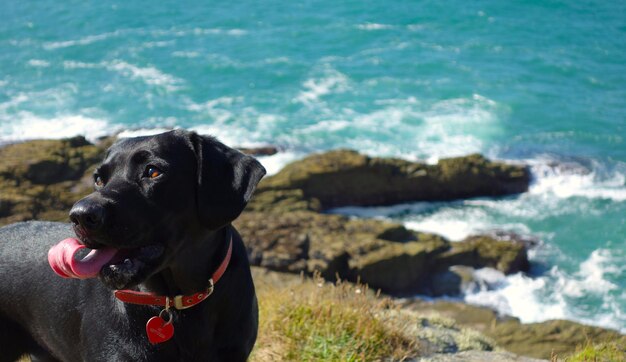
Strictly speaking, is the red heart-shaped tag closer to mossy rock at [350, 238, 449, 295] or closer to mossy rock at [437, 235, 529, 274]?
mossy rock at [350, 238, 449, 295]

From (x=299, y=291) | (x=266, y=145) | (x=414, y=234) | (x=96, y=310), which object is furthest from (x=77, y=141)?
(x=96, y=310)

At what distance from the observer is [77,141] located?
18094 millimetres

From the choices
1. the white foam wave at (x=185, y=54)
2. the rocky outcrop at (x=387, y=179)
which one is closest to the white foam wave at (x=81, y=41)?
the white foam wave at (x=185, y=54)

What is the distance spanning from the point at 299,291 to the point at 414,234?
9345 mm

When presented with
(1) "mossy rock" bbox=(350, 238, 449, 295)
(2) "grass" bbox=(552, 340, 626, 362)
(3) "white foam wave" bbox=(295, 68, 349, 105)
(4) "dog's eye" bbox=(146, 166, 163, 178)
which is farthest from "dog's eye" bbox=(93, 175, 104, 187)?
(3) "white foam wave" bbox=(295, 68, 349, 105)

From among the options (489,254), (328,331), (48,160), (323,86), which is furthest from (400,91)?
(328,331)

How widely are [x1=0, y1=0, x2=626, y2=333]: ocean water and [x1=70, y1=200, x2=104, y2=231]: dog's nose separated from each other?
13003 mm

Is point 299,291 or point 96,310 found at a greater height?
point 96,310

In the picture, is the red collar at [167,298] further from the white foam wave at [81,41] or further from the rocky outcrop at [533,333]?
the white foam wave at [81,41]

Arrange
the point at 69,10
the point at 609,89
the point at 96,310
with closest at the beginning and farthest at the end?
the point at 96,310 → the point at 609,89 → the point at 69,10

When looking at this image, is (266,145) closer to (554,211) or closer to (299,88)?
(299,88)

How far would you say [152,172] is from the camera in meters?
3.37

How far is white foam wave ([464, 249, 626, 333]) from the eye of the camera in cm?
1510

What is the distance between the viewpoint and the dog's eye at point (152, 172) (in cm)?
336
